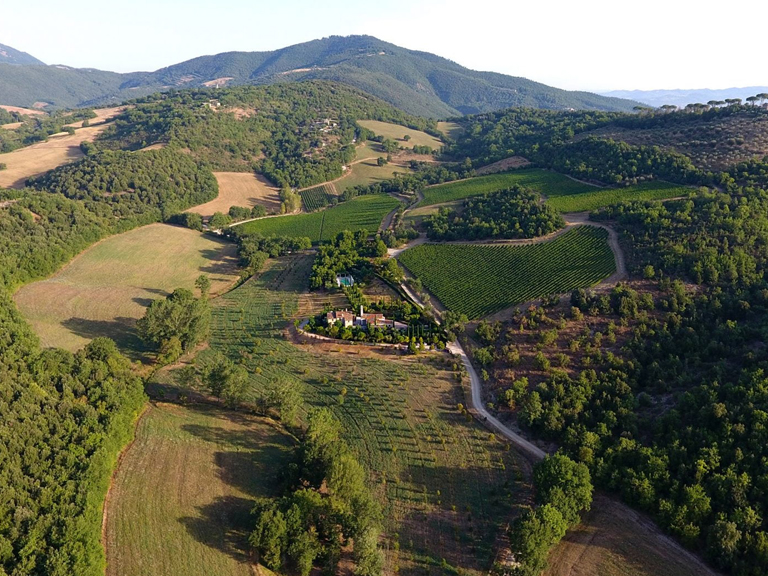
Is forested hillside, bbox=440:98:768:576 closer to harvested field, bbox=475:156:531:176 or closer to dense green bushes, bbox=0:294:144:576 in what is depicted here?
harvested field, bbox=475:156:531:176

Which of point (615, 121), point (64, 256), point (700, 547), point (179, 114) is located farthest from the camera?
point (179, 114)

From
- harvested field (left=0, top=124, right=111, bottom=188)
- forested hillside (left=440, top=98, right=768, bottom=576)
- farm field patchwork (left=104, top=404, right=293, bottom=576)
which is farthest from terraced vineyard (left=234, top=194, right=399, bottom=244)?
harvested field (left=0, top=124, right=111, bottom=188)

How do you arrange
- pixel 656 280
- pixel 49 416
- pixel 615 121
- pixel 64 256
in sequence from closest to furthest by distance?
pixel 49 416 < pixel 656 280 < pixel 64 256 < pixel 615 121

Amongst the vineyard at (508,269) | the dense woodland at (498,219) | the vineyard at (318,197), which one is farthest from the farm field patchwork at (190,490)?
the vineyard at (318,197)

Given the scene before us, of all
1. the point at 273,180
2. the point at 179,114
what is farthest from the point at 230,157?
the point at 179,114

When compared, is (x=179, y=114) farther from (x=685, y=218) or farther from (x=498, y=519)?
(x=498, y=519)

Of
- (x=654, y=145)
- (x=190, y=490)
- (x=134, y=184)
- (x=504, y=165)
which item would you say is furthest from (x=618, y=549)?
(x=134, y=184)

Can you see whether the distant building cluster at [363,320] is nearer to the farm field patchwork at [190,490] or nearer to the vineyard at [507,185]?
the farm field patchwork at [190,490]
